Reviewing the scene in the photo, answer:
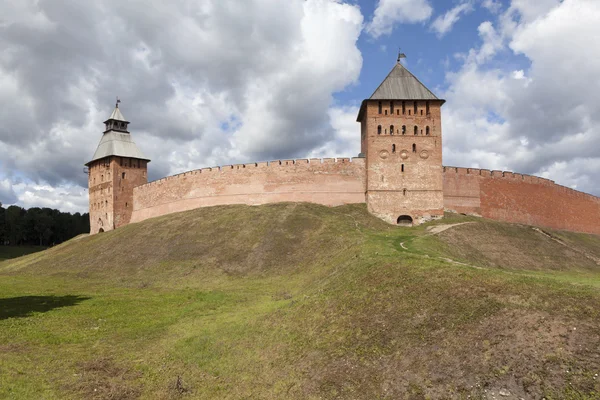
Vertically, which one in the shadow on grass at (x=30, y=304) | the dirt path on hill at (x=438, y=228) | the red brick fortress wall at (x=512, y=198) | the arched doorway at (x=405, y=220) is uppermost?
the red brick fortress wall at (x=512, y=198)

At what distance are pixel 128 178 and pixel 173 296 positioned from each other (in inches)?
1212

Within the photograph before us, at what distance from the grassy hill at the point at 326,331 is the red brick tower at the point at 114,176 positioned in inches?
912

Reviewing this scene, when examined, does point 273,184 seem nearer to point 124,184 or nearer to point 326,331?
point 124,184

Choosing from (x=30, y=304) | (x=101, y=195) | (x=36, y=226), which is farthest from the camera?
(x=36, y=226)

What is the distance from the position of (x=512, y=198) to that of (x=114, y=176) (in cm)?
3771

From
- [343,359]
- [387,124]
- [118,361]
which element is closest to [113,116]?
[387,124]

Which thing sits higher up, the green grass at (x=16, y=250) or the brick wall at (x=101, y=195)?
the brick wall at (x=101, y=195)

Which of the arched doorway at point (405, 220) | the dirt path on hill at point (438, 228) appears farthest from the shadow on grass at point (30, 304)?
the arched doorway at point (405, 220)

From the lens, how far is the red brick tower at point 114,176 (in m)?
45.8

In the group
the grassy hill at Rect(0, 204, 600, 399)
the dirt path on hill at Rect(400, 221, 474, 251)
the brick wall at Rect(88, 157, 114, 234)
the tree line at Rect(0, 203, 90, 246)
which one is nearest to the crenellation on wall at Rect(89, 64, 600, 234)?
the dirt path on hill at Rect(400, 221, 474, 251)

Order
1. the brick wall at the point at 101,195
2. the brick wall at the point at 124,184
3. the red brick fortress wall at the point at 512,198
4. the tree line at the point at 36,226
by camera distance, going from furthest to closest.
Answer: the tree line at the point at 36,226 < the brick wall at the point at 101,195 < the brick wall at the point at 124,184 < the red brick fortress wall at the point at 512,198

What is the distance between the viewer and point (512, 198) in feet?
123

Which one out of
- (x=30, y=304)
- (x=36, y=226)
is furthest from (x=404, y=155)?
(x=36, y=226)

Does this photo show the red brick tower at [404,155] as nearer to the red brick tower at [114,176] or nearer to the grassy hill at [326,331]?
the grassy hill at [326,331]
